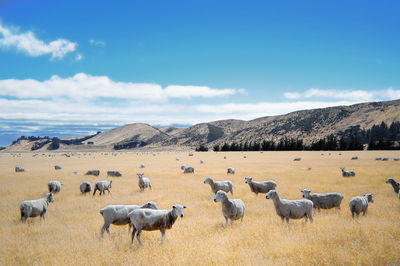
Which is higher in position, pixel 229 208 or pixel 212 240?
pixel 229 208

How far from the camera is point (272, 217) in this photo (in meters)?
11.1

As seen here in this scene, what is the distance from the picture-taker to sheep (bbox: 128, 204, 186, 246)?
27.0 ft

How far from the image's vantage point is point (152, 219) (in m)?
8.30

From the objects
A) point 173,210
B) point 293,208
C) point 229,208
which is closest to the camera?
point 173,210

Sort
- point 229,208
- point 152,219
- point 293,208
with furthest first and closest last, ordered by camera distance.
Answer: point 229,208 → point 293,208 → point 152,219

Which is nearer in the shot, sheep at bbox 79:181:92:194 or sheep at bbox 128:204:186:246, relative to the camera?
sheep at bbox 128:204:186:246

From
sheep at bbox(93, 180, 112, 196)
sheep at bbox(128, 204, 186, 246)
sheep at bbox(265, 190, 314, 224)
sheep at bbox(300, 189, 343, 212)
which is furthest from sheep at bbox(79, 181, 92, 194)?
sheep at bbox(300, 189, 343, 212)

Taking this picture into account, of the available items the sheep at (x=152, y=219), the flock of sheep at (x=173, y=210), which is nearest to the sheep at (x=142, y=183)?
the flock of sheep at (x=173, y=210)

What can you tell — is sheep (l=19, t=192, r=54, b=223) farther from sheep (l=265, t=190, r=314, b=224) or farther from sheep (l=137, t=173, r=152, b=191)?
sheep (l=265, t=190, r=314, b=224)

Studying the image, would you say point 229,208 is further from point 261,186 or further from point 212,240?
point 261,186

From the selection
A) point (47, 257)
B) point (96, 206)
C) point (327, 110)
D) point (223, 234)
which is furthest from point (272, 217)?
point (327, 110)

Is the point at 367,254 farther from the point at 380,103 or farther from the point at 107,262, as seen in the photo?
the point at 380,103

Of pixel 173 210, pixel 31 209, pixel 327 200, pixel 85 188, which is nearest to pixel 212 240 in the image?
pixel 173 210

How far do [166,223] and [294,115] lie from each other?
650ft
